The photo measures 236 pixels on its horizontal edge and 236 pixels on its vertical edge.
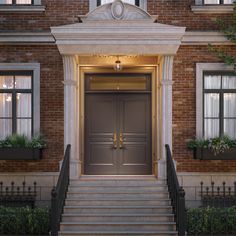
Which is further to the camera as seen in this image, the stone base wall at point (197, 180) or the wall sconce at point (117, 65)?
the wall sconce at point (117, 65)

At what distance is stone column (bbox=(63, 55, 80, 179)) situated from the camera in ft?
45.5

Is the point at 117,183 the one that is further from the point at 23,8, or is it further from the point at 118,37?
the point at 23,8

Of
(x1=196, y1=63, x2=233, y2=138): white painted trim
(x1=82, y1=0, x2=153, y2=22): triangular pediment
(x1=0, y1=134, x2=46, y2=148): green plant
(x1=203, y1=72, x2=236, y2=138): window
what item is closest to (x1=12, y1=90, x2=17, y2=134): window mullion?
(x1=0, y1=134, x2=46, y2=148): green plant

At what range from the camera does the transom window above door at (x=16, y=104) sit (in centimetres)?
1466

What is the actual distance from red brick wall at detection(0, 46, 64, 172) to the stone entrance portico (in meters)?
0.43

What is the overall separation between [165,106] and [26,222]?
430 centimetres

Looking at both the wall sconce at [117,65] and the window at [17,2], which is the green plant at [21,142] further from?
the window at [17,2]

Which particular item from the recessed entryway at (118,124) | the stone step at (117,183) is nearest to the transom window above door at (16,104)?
the recessed entryway at (118,124)

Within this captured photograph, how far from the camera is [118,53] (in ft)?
44.3

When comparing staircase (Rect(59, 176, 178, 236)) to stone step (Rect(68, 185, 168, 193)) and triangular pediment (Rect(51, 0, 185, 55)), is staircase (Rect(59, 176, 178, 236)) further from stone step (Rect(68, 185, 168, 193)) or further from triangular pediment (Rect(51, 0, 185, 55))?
triangular pediment (Rect(51, 0, 185, 55))

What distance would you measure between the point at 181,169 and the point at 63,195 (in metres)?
3.25

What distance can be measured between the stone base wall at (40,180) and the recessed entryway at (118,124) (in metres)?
1.32

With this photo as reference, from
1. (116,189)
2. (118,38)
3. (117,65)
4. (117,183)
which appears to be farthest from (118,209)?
(118,38)

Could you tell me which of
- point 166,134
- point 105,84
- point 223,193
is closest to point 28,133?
point 105,84
